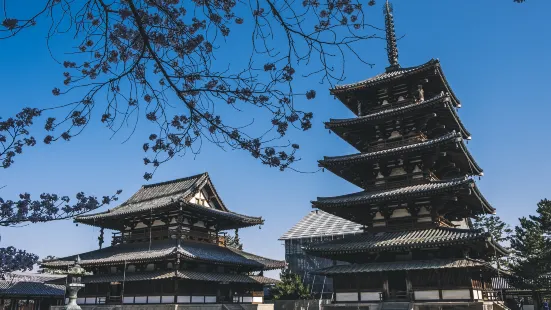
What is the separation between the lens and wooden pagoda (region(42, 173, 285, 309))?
28.3 metres

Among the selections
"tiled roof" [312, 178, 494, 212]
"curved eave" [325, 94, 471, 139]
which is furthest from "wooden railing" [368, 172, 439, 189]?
"curved eave" [325, 94, 471, 139]

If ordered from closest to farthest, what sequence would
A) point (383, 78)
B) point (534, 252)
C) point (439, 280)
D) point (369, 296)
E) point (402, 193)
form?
point (439, 280) → point (402, 193) → point (369, 296) → point (383, 78) → point (534, 252)

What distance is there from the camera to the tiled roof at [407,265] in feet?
63.8

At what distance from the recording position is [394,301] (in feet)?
68.9

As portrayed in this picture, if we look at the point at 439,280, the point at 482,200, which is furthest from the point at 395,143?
the point at 439,280

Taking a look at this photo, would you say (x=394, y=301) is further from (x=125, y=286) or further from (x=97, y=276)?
(x=97, y=276)

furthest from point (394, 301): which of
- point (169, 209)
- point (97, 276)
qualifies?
point (97, 276)

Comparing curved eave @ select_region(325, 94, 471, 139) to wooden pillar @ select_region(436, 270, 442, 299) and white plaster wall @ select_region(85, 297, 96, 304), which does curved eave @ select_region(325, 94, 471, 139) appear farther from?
white plaster wall @ select_region(85, 297, 96, 304)

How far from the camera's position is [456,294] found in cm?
1989

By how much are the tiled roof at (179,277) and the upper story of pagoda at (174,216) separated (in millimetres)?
3178

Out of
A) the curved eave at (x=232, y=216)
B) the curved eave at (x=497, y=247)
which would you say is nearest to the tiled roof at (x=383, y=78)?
the curved eave at (x=497, y=247)

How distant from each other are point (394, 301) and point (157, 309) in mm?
15415

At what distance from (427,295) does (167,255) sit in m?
16.1

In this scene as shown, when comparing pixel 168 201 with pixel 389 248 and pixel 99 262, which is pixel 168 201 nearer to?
pixel 99 262
